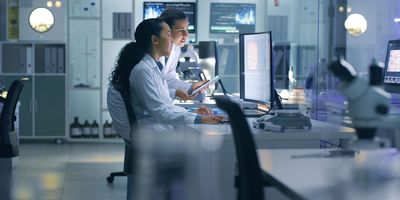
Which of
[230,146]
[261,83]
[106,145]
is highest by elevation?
[261,83]

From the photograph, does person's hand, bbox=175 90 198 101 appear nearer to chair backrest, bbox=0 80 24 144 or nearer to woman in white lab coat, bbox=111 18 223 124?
woman in white lab coat, bbox=111 18 223 124

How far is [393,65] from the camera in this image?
547cm

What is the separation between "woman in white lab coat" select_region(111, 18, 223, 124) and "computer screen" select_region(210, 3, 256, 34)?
5145 millimetres

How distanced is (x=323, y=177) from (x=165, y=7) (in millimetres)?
7016

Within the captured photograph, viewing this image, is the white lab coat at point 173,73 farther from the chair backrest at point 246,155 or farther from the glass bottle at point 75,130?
the glass bottle at point 75,130

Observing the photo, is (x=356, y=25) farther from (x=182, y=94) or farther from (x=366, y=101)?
(x=366, y=101)

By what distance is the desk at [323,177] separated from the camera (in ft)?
7.04

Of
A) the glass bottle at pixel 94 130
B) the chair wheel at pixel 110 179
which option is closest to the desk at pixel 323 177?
the chair wheel at pixel 110 179

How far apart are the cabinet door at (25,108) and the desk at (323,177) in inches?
265

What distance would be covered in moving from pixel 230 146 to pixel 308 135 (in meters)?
0.46

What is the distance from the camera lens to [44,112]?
935 cm

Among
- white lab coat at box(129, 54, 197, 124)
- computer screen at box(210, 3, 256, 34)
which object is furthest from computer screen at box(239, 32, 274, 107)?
computer screen at box(210, 3, 256, 34)

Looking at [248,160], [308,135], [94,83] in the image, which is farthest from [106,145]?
[248,160]

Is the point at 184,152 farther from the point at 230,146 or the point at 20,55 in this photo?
the point at 20,55
